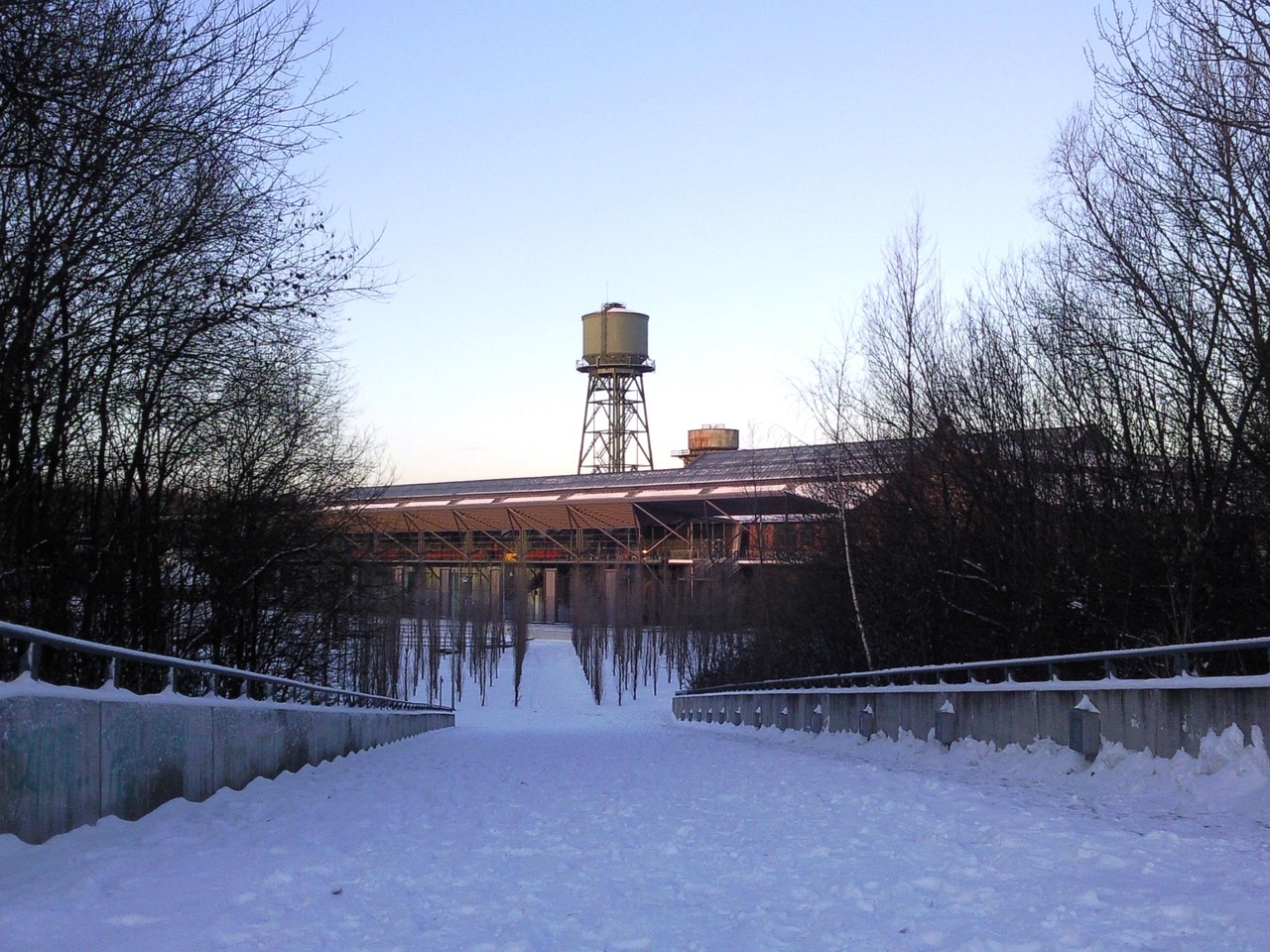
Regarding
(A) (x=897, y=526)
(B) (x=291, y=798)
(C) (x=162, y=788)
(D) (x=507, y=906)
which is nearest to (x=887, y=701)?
(A) (x=897, y=526)

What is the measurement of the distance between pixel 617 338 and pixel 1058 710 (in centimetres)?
8560

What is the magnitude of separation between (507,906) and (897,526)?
19.0 metres

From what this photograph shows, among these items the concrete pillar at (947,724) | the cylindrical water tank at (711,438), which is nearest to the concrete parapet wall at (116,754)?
the concrete pillar at (947,724)

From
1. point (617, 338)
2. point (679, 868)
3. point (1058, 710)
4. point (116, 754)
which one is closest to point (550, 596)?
point (617, 338)

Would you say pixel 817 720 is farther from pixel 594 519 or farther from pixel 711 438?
pixel 711 438

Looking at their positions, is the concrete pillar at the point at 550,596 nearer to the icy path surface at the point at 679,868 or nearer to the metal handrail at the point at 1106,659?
the metal handrail at the point at 1106,659

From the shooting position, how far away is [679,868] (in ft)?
23.6

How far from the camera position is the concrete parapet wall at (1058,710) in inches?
376

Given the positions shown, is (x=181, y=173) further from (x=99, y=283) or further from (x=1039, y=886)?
(x=1039, y=886)

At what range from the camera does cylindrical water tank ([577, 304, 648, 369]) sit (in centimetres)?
9662

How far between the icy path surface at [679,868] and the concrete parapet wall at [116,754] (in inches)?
7.4

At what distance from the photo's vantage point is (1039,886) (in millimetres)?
6352

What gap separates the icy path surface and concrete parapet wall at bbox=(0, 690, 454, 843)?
0.61 ft

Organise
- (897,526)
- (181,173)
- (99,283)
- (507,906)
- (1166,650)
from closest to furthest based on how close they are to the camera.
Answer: (507,906)
(1166,650)
(99,283)
(181,173)
(897,526)
